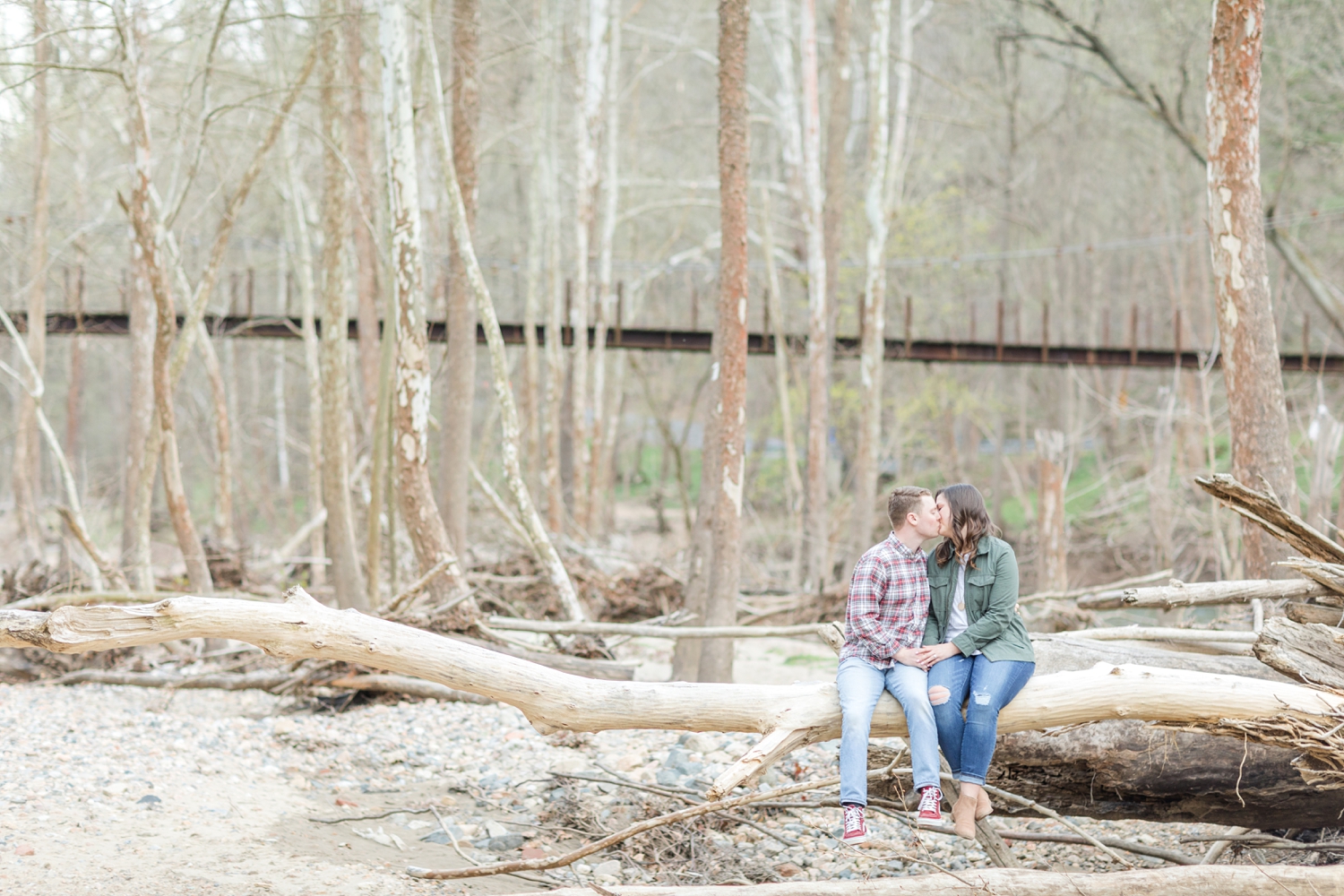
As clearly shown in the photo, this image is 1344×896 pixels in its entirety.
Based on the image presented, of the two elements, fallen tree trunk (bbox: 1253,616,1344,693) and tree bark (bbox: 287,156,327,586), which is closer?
fallen tree trunk (bbox: 1253,616,1344,693)

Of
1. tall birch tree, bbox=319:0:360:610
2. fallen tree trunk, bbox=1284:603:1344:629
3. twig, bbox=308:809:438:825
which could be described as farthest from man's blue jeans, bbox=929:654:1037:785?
tall birch tree, bbox=319:0:360:610

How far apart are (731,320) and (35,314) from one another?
1087 cm

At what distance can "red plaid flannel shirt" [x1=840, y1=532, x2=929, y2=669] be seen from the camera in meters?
4.52

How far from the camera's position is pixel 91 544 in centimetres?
990

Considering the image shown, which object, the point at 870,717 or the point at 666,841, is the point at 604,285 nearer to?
the point at 666,841

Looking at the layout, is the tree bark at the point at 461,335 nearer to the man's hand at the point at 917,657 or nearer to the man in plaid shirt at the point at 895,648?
the man in plaid shirt at the point at 895,648

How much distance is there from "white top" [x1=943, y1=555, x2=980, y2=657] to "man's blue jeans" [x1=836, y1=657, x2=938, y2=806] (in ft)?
0.82

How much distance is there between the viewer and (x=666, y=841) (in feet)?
18.6

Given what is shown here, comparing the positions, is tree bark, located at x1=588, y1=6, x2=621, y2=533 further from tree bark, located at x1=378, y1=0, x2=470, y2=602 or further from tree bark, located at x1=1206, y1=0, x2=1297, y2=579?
tree bark, located at x1=1206, y1=0, x2=1297, y2=579

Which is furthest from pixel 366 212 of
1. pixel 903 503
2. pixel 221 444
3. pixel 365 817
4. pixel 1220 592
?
pixel 1220 592

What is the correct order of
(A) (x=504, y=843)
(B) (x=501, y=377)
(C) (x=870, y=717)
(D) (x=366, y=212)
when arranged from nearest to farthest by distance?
1. (C) (x=870, y=717)
2. (A) (x=504, y=843)
3. (B) (x=501, y=377)
4. (D) (x=366, y=212)

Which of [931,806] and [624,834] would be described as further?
[624,834]

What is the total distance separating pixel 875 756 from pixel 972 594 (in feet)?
3.54

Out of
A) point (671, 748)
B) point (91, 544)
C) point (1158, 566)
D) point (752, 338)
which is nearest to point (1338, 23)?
point (1158, 566)
